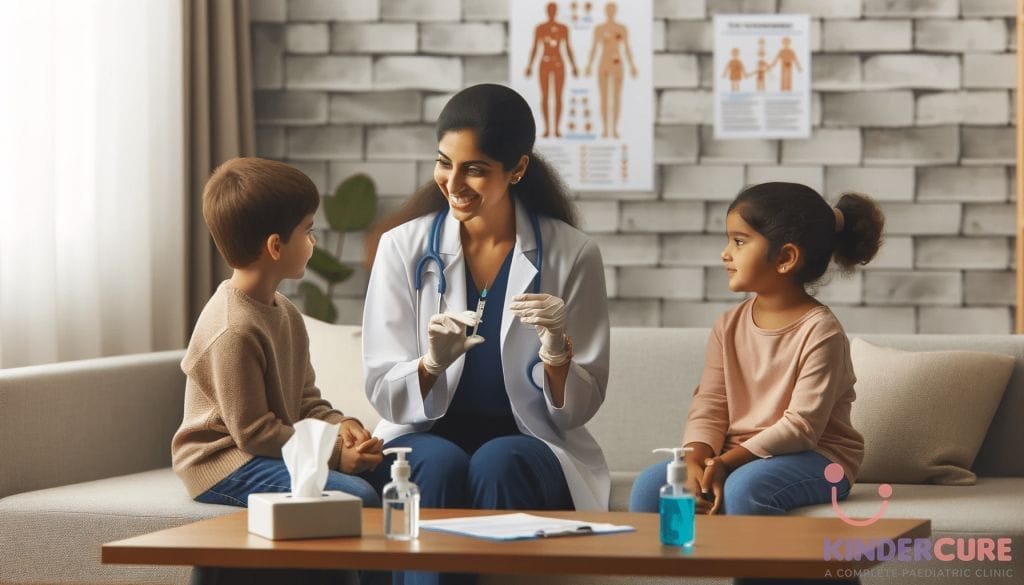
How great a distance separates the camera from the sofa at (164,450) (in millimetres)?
2486

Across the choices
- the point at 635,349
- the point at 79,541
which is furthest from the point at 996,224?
the point at 79,541

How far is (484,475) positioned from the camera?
2359 mm

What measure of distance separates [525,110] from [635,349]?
81cm

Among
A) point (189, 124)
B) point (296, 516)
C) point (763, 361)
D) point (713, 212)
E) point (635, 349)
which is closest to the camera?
Answer: point (296, 516)

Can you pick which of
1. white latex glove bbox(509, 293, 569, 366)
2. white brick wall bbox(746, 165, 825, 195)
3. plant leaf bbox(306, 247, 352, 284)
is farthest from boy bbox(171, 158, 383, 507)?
white brick wall bbox(746, 165, 825, 195)

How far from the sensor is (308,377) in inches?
107

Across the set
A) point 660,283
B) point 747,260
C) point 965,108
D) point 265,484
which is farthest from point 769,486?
point 965,108

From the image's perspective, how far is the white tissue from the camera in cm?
186

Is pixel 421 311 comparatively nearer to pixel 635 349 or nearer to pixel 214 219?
pixel 214 219

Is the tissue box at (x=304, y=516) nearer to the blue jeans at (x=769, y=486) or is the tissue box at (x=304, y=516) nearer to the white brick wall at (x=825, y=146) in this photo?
the blue jeans at (x=769, y=486)

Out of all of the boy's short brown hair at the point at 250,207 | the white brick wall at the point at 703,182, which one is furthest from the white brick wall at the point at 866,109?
the boy's short brown hair at the point at 250,207

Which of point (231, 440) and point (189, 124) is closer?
point (231, 440)

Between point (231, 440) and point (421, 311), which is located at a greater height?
point (421, 311)

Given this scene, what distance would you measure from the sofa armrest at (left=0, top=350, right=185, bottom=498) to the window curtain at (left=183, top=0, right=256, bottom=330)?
99 centimetres
